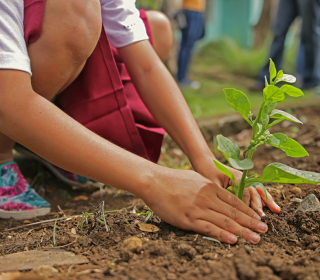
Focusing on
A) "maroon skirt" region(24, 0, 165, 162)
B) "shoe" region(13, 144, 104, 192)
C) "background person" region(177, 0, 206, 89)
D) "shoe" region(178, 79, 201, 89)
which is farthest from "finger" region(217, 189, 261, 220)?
"background person" region(177, 0, 206, 89)

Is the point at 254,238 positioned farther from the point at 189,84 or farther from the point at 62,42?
the point at 189,84

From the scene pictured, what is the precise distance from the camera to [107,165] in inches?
39.9

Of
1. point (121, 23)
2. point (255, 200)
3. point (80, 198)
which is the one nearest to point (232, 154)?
point (255, 200)

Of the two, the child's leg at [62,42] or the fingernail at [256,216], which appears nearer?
the fingernail at [256,216]

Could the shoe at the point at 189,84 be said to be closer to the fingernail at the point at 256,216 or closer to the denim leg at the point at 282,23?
the denim leg at the point at 282,23

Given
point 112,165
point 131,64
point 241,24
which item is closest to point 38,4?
point 131,64

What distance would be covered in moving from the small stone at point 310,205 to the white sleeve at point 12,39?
1.01 metres

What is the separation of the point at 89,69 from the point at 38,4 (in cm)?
36

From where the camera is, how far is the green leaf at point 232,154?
91 cm

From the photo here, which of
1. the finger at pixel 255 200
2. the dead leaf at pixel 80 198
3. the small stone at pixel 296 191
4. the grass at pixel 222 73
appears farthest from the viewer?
the grass at pixel 222 73

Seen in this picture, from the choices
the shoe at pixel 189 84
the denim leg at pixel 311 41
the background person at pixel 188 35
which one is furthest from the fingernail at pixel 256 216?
the background person at pixel 188 35

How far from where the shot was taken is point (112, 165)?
3.34 feet

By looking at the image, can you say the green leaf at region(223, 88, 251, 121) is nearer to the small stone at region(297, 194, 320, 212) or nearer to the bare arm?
the bare arm

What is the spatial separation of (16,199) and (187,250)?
883mm
